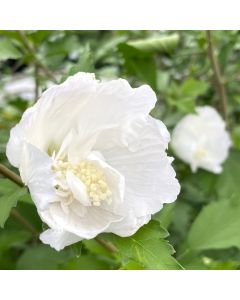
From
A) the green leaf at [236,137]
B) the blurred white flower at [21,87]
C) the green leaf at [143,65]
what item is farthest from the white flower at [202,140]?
the blurred white flower at [21,87]

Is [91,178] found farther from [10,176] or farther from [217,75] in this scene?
[217,75]

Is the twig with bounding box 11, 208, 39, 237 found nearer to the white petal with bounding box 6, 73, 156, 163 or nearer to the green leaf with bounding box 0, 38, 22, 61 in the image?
the green leaf with bounding box 0, 38, 22, 61

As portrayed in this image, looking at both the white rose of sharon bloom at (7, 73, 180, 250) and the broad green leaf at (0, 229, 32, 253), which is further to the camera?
the broad green leaf at (0, 229, 32, 253)

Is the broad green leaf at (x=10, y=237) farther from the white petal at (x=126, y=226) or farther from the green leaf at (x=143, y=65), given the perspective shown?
the white petal at (x=126, y=226)

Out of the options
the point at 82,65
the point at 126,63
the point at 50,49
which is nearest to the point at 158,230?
the point at 82,65

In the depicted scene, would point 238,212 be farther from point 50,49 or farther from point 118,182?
point 50,49

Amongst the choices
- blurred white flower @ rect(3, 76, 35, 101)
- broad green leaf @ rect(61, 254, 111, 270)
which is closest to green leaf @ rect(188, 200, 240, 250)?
broad green leaf @ rect(61, 254, 111, 270)

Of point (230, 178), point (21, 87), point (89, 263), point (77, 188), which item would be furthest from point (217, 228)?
point (21, 87)
